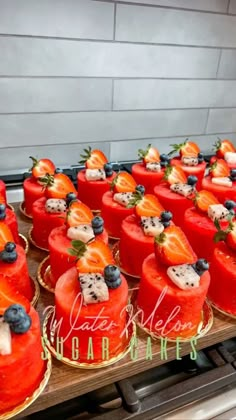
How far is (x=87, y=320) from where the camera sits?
1030 mm

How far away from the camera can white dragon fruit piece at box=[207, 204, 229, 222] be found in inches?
59.6

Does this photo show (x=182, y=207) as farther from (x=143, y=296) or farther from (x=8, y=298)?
(x=8, y=298)

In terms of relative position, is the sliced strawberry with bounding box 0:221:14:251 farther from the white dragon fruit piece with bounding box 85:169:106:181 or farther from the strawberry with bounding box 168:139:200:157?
the strawberry with bounding box 168:139:200:157

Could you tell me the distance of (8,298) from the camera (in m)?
0.98

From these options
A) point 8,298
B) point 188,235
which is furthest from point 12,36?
point 8,298

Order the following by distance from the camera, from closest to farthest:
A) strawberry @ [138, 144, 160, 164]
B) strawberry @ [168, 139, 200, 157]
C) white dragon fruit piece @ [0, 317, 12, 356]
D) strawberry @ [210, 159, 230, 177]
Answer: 1. white dragon fruit piece @ [0, 317, 12, 356]
2. strawberry @ [210, 159, 230, 177]
3. strawberry @ [138, 144, 160, 164]
4. strawberry @ [168, 139, 200, 157]

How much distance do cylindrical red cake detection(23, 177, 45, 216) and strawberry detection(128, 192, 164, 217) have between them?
20.3 inches

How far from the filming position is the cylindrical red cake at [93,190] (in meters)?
1.92

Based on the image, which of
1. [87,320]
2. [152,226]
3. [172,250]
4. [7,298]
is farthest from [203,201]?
[7,298]

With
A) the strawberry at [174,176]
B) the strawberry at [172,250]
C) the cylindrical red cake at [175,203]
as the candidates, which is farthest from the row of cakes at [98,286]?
the strawberry at [174,176]

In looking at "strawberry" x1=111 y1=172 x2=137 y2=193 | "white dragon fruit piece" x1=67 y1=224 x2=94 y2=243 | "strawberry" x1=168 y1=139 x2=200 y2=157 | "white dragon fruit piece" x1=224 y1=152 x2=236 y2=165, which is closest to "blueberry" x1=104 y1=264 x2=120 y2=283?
"white dragon fruit piece" x1=67 y1=224 x2=94 y2=243

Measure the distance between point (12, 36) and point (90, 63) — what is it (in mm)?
531

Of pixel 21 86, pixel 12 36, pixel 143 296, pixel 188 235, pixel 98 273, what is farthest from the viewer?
pixel 21 86

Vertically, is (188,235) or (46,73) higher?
(46,73)
